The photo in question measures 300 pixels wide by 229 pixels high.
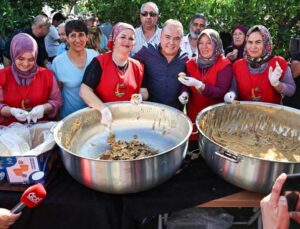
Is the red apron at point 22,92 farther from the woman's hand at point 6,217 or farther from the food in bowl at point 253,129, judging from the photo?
the food in bowl at point 253,129

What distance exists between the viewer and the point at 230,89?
1994 mm

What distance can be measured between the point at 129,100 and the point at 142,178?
74 cm

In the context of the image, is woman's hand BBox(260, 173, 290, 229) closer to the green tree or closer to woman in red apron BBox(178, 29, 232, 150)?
woman in red apron BBox(178, 29, 232, 150)

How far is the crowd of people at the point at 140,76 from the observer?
71.6 inches

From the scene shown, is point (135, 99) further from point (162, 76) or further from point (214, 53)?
point (214, 53)

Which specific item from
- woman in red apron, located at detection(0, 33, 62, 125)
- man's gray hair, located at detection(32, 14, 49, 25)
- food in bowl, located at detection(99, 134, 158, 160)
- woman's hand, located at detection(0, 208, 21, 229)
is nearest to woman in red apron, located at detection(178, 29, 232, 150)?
food in bowl, located at detection(99, 134, 158, 160)

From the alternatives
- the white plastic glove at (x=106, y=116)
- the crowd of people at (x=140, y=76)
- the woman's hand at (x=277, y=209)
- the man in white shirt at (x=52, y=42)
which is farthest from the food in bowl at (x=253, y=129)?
the man in white shirt at (x=52, y=42)

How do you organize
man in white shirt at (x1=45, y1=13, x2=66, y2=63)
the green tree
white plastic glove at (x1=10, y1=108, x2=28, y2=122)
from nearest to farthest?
white plastic glove at (x1=10, y1=108, x2=28, y2=122) < the green tree < man in white shirt at (x1=45, y1=13, x2=66, y2=63)

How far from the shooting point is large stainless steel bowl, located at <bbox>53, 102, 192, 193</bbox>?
1.24m

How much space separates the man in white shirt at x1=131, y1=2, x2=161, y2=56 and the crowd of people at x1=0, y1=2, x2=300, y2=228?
880 mm

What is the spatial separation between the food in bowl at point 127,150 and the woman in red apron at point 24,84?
18.6 inches

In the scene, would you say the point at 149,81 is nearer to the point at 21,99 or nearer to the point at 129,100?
the point at 129,100

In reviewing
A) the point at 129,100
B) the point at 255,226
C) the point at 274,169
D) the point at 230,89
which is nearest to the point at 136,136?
the point at 129,100

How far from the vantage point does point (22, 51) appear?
1.79 m
